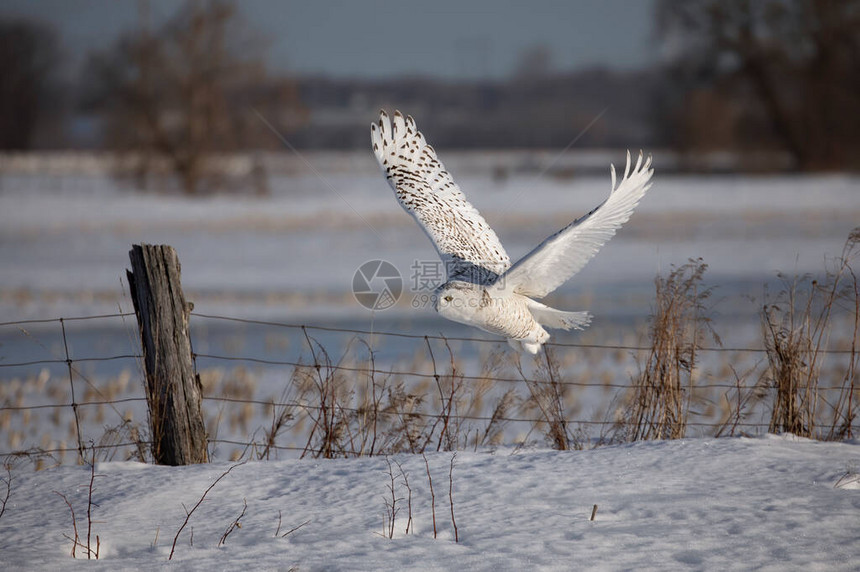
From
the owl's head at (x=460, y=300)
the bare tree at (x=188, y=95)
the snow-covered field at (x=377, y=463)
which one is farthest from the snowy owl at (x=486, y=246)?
the bare tree at (x=188, y=95)

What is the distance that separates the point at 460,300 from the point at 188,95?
97.0ft

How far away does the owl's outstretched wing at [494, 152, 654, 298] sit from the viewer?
176 inches

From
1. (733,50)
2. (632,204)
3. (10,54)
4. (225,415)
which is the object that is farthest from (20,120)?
(632,204)

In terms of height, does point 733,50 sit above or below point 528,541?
above

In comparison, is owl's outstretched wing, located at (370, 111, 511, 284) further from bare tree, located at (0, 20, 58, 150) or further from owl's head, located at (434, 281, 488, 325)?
bare tree, located at (0, 20, 58, 150)

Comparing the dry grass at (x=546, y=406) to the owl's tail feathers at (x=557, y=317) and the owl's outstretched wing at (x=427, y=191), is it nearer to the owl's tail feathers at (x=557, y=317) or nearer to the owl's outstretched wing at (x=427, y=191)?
the owl's tail feathers at (x=557, y=317)

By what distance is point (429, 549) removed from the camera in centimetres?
366

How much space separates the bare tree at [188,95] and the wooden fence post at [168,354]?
89.1 feet

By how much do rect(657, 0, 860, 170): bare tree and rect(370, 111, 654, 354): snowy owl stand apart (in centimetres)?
3627

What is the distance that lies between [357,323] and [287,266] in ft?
19.9

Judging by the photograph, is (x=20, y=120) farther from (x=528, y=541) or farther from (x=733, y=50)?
(x=528, y=541)

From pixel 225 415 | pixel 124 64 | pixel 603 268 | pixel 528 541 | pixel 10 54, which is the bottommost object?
pixel 528 541

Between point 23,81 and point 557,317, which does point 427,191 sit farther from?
point 23,81

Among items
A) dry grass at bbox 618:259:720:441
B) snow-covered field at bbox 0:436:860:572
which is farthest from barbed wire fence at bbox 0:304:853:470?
snow-covered field at bbox 0:436:860:572
